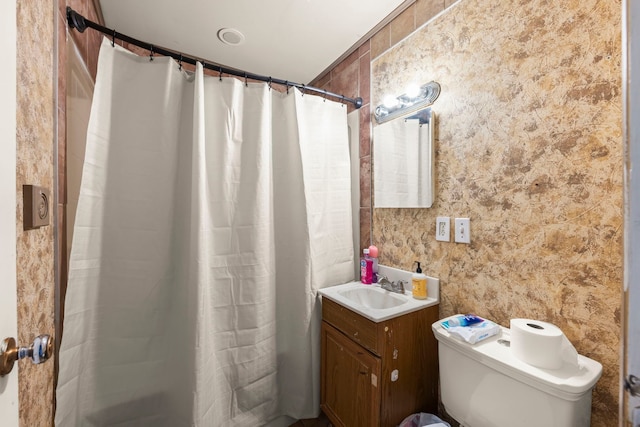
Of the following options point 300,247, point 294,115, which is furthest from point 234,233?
point 294,115

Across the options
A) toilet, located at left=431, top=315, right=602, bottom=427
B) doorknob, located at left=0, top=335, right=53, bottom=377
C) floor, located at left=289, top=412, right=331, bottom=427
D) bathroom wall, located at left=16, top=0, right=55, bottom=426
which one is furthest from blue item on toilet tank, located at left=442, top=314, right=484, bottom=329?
bathroom wall, located at left=16, top=0, right=55, bottom=426

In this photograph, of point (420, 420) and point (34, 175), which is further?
point (420, 420)

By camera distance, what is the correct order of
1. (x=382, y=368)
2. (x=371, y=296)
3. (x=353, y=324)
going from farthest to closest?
(x=371, y=296)
(x=353, y=324)
(x=382, y=368)

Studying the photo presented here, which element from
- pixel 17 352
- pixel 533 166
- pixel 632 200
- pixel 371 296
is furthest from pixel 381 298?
pixel 17 352

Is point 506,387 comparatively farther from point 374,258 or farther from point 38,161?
point 38,161

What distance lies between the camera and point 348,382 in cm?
134

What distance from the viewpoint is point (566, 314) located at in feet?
3.07

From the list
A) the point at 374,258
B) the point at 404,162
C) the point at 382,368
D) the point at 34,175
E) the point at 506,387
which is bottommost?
the point at 382,368

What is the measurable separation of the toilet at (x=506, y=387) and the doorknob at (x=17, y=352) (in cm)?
122

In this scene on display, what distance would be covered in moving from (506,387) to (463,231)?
63 cm

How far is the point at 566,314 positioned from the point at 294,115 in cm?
161

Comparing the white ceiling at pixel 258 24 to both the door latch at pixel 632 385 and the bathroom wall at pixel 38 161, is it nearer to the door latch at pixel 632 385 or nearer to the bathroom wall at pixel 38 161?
the bathroom wall at pixel 38 161

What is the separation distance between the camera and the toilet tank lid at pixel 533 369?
0.75m

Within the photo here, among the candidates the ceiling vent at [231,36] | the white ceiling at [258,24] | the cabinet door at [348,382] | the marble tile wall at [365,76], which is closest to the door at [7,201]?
the cabinet door at [348,382]
